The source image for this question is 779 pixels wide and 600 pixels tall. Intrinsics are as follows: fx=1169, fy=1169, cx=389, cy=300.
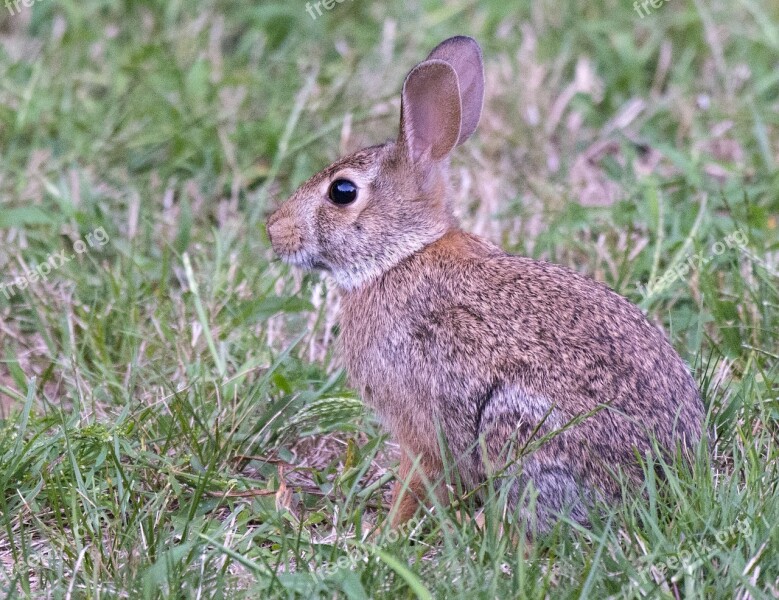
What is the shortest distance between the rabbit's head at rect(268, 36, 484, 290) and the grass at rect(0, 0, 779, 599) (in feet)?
1.27

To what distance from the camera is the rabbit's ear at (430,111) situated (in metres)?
4.06

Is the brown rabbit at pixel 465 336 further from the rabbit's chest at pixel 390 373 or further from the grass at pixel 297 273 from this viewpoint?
Result: the grass at pixel 297 273

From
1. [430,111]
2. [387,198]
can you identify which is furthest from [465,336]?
[430,111]

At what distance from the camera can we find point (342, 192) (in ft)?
13.9

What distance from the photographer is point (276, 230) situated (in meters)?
4.31

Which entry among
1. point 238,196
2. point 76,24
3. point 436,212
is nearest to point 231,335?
point 436,212

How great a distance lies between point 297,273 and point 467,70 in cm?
136

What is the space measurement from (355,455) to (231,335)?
866 mm

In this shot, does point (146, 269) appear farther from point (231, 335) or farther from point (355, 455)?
point (355, 455)

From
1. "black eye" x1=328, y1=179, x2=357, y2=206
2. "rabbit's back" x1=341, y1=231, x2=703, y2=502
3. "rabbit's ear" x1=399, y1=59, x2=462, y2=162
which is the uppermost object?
"rabbit's ear" x1=399, y1=59, x2=462, y2=162

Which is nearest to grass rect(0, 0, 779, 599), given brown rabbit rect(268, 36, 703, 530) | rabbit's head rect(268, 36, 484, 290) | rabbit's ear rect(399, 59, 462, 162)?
brown rabbit rect(268, 36, 703, 530)

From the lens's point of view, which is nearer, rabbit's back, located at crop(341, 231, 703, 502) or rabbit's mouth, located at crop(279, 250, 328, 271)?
rabbit's back, located at crop(341, 231, 703, 502)

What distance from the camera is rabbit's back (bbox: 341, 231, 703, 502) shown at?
3613mm

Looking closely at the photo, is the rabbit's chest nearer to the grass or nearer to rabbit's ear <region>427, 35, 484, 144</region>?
the grass
